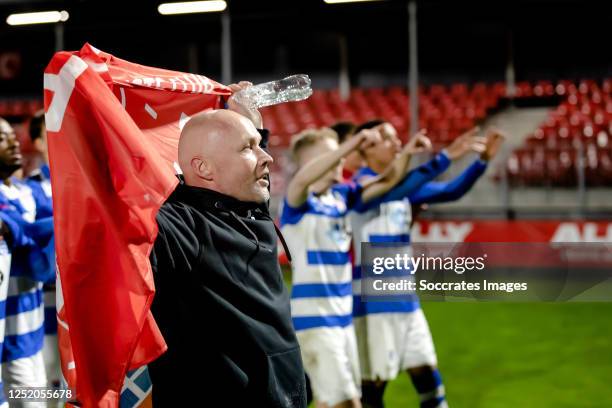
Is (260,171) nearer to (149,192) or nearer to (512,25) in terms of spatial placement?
(149,192)

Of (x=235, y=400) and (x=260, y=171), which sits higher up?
(x=260, y=171)

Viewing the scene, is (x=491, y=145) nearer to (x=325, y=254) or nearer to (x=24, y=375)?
(x=325, y=254)

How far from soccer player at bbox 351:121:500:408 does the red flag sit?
2864 millimetres

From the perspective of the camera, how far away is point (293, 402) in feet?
7.03

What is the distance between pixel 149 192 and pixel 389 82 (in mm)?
20486

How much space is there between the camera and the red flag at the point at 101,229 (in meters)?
1.80

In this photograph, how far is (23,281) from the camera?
400 centimetres

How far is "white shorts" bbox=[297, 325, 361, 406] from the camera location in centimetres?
407

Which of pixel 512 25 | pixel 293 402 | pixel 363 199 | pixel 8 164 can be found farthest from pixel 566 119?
pixel 293 402

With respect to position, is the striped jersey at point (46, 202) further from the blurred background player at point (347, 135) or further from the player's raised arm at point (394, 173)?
the blurred background player at point (347, 135)

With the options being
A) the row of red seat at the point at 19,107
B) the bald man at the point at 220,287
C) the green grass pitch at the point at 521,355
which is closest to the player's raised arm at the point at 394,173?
the green grass pitch at the point at 521,355

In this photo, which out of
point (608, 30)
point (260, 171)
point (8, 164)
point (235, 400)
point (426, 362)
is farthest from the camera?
point (608, 30)

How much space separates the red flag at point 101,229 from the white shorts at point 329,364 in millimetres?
2321

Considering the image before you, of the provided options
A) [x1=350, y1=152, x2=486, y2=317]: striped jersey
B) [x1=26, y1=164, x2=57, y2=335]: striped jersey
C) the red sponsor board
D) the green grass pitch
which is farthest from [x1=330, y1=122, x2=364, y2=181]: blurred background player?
the red sponsor board
